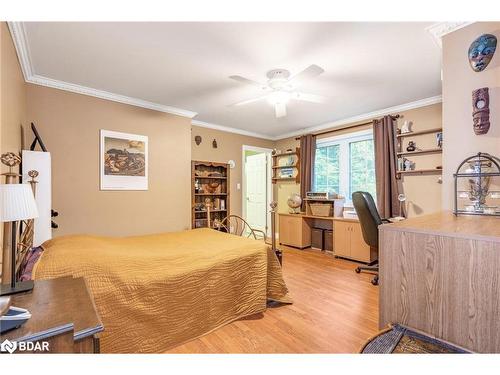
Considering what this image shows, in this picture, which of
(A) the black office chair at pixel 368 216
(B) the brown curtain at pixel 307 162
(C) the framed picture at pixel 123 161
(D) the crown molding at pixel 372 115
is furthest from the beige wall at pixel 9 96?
(D) the crown molding at pixel 372 115

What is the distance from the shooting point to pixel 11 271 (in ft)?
3.57

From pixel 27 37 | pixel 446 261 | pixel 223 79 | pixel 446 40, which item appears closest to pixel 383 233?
pixel 446 261

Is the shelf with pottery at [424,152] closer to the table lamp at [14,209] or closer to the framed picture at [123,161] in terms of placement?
the framed picture at [123,161]

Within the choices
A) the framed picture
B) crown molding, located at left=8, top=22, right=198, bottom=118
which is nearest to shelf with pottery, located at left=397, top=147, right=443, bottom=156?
crown molding, located at left=8, top=22, right=198, bottom=118

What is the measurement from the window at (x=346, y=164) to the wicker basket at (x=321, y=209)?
0.41m

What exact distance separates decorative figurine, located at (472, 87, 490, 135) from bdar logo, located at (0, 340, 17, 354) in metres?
2.46

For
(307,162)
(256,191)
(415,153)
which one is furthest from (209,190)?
(415,153)

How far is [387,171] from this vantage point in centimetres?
374

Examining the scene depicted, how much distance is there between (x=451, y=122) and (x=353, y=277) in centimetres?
219

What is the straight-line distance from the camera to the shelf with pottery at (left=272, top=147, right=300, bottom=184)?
5.21 metres

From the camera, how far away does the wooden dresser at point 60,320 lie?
74 centimetres

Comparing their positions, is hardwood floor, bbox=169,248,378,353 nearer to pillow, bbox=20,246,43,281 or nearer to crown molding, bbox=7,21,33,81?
pillow, bbox=20,246,43,281

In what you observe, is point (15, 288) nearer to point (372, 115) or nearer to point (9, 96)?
point (9, 96)

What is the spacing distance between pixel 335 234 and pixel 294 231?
880 mm
